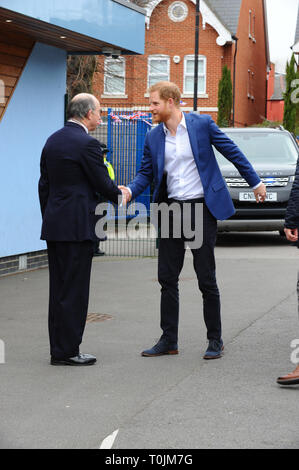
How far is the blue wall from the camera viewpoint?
10305 mm

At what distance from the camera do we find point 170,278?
20.3 feet

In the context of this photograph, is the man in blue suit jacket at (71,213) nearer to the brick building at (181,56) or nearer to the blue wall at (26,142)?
the blue wall at (26,142)

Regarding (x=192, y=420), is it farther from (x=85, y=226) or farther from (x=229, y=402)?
(x=85, y=226)

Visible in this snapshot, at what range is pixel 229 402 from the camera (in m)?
4.87

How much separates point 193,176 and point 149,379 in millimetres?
1527

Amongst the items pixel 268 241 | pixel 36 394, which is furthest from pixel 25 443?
pixel 268 241

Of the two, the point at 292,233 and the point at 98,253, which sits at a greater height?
the point at 292,233

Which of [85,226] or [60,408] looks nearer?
[60,408]

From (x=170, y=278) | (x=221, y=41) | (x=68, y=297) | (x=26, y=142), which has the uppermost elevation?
(x=221, y=41)

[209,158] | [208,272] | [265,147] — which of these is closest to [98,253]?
[265,147]

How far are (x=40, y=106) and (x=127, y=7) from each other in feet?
5.68

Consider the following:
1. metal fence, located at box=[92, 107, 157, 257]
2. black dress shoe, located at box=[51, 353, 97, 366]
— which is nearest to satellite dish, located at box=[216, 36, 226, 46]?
metal fence, located at box=[92, 107, 157, 257]

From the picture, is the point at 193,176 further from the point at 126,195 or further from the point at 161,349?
the point at 161,349

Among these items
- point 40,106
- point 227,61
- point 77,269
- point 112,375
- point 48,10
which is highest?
point 227,61
